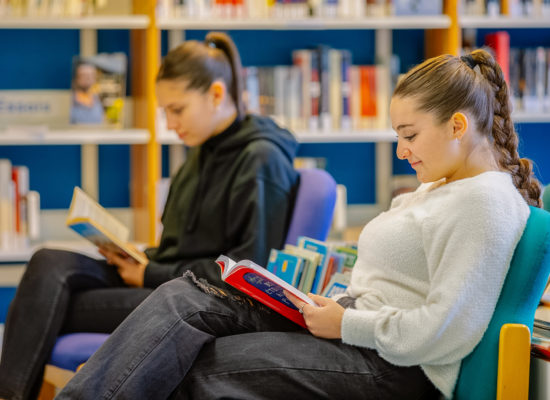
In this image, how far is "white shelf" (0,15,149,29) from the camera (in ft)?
9.27

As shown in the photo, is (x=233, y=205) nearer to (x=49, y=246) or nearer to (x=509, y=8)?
(x=49, y=246)

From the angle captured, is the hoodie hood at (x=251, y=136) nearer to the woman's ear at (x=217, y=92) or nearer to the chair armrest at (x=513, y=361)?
the woman's ear at (x=217, y=92)

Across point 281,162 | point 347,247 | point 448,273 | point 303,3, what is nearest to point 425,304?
point 448,273

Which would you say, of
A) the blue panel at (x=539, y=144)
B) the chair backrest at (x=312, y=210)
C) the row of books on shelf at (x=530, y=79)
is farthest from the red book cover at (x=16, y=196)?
the blue panel at (x=539, y=144)

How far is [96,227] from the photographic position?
1.95m

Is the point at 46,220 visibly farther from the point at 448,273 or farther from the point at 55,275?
the point at 448,273

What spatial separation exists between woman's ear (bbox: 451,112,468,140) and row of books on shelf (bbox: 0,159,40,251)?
1.96m

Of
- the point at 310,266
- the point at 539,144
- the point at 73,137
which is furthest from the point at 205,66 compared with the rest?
the point at 539,144

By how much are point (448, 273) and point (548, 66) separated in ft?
6.82

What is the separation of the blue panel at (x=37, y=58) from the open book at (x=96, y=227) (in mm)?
1121

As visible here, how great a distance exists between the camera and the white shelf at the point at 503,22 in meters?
2.99

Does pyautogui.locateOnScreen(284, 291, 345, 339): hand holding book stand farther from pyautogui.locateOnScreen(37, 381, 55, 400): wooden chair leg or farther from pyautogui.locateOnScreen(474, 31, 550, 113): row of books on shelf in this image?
pyautogui.locateOnScreen(474, 31, 550, 113): row of books on shelf

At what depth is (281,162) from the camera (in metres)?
2.06

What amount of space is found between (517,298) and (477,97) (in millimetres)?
356
